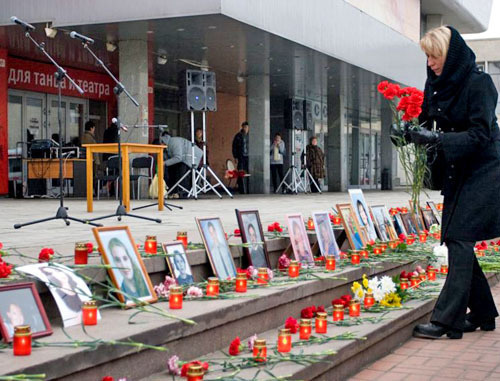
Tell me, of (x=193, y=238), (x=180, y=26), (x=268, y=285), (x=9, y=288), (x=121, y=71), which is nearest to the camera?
(x=9, y=288)

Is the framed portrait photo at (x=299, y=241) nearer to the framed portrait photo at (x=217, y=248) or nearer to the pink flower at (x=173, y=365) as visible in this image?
the framed portrait photo at (x=217, y=248)

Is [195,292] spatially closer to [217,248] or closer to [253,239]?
[217,248]

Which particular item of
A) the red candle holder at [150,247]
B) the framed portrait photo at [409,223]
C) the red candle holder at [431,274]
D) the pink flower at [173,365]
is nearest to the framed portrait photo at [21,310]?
the pink flower at [173,365]

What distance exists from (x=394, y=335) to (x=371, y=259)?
3.76 ft

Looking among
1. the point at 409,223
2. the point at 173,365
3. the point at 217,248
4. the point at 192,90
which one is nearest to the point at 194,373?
the point at 173,365

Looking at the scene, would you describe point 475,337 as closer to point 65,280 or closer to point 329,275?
point 329,275

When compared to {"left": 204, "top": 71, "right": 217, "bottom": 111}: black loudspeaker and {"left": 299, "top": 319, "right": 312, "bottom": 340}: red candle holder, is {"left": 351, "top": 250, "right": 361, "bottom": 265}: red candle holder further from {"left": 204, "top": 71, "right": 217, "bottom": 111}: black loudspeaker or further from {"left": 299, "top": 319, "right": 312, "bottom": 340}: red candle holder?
{"left": 204, "top": 71, "right": 217, "bottom": 111}: black loudspeaker

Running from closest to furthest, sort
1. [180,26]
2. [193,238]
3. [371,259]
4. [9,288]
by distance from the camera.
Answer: [9,288] < [193,238] < [371,259] < [180,26]

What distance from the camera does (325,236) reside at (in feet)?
17.2

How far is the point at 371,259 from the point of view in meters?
5.24

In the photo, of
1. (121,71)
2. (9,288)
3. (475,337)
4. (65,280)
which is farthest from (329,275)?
(121,71)

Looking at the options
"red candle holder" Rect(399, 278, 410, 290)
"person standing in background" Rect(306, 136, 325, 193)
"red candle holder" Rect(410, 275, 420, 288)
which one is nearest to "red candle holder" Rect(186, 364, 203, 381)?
"red candle holder" Rect(399, 278, 410, 290)

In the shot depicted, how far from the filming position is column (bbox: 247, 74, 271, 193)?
60.2 ft

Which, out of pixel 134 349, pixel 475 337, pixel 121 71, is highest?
pixel 121 71
